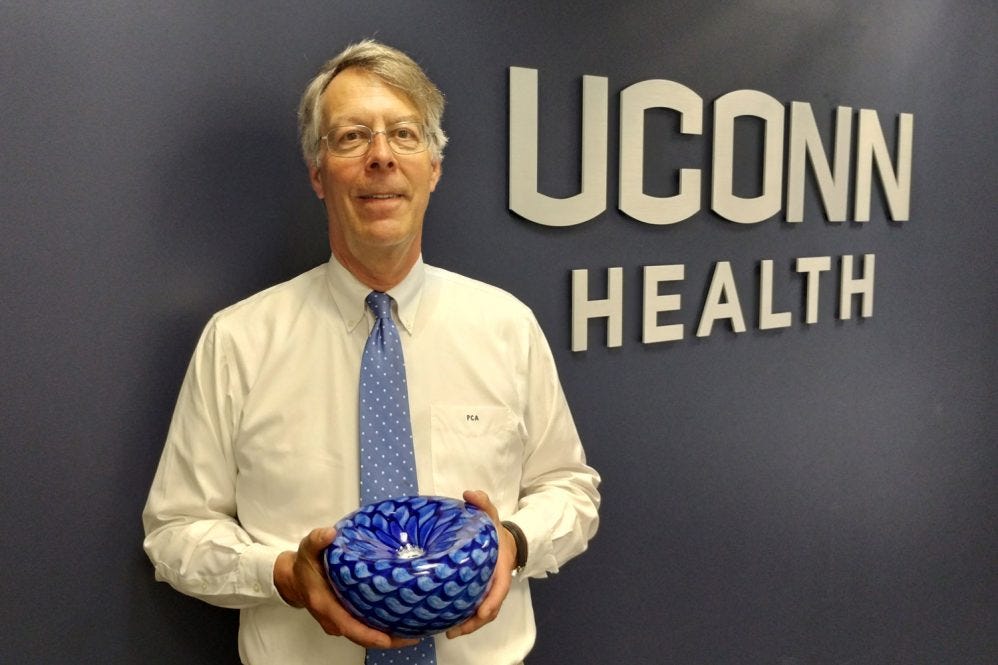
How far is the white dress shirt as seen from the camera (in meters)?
1.30

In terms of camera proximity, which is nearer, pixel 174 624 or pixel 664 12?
pixel 174 624

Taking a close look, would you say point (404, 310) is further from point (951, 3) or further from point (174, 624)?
point (951, 3)

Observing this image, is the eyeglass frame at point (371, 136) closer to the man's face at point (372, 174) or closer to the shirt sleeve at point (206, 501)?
the man's face at point (372, 174)

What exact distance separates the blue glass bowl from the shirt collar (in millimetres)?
382

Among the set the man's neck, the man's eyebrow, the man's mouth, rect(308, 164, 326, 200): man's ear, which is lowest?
the man's neck

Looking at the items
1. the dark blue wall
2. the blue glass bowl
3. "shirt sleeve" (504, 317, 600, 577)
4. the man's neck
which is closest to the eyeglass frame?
the man's neck

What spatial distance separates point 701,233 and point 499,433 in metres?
0.88

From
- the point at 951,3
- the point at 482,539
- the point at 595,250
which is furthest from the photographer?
the point at 951,3

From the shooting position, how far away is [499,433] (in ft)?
4.61

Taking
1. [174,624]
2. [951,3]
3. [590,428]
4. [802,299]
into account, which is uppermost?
[951,3]

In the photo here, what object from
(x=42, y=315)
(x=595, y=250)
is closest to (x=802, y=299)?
(x=595, y=250)

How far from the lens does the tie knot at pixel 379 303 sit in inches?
53.0

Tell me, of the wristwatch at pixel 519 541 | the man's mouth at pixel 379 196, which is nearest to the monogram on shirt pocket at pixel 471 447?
the wristwatch at pixel 519 541

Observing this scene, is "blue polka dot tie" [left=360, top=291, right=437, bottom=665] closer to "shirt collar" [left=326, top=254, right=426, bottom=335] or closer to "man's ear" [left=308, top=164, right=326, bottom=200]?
"shirt collar" [left=326, top=254, right=426, bottom=335]
